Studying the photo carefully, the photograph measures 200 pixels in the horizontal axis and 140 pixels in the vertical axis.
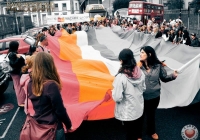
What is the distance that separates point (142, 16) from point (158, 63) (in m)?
22.9

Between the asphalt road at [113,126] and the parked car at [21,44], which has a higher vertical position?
the parked car at [21,44]

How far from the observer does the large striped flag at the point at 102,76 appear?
4.16m

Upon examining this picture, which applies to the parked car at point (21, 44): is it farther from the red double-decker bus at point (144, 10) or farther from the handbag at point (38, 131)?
the red double-decker bus at point (144, 10)

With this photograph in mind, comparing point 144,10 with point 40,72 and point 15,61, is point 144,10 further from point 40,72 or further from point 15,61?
point 40,72

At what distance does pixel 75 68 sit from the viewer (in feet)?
18.9

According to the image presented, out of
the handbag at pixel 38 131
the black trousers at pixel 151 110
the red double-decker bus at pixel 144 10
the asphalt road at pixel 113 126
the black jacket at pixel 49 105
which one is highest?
the red double-decker bus at pixel 144 10

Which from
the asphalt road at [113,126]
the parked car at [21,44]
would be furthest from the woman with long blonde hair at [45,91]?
the parked car at [21,44]

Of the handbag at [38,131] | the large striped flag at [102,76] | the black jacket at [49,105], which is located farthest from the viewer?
the large striped flag at [102,76]

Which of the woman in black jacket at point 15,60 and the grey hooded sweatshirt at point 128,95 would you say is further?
the woman in black jacket at point 15,60

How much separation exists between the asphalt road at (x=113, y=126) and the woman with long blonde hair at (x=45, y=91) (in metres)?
2.02

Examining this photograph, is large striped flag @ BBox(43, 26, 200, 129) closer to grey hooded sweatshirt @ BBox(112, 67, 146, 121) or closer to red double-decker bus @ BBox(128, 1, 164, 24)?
grey hooded sweatshirt @ BBox(112, 67, 146, 121)

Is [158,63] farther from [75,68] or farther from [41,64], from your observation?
[75,68]

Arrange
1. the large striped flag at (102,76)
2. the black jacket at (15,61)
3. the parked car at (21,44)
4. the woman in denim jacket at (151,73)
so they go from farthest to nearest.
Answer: the parked car at (21,44) < the black jacket at (15,61) < the large striped flag at (102,76) < the woman in denim jacket at (151,73)


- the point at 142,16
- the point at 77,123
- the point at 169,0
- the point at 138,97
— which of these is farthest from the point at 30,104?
the point at 169,0
